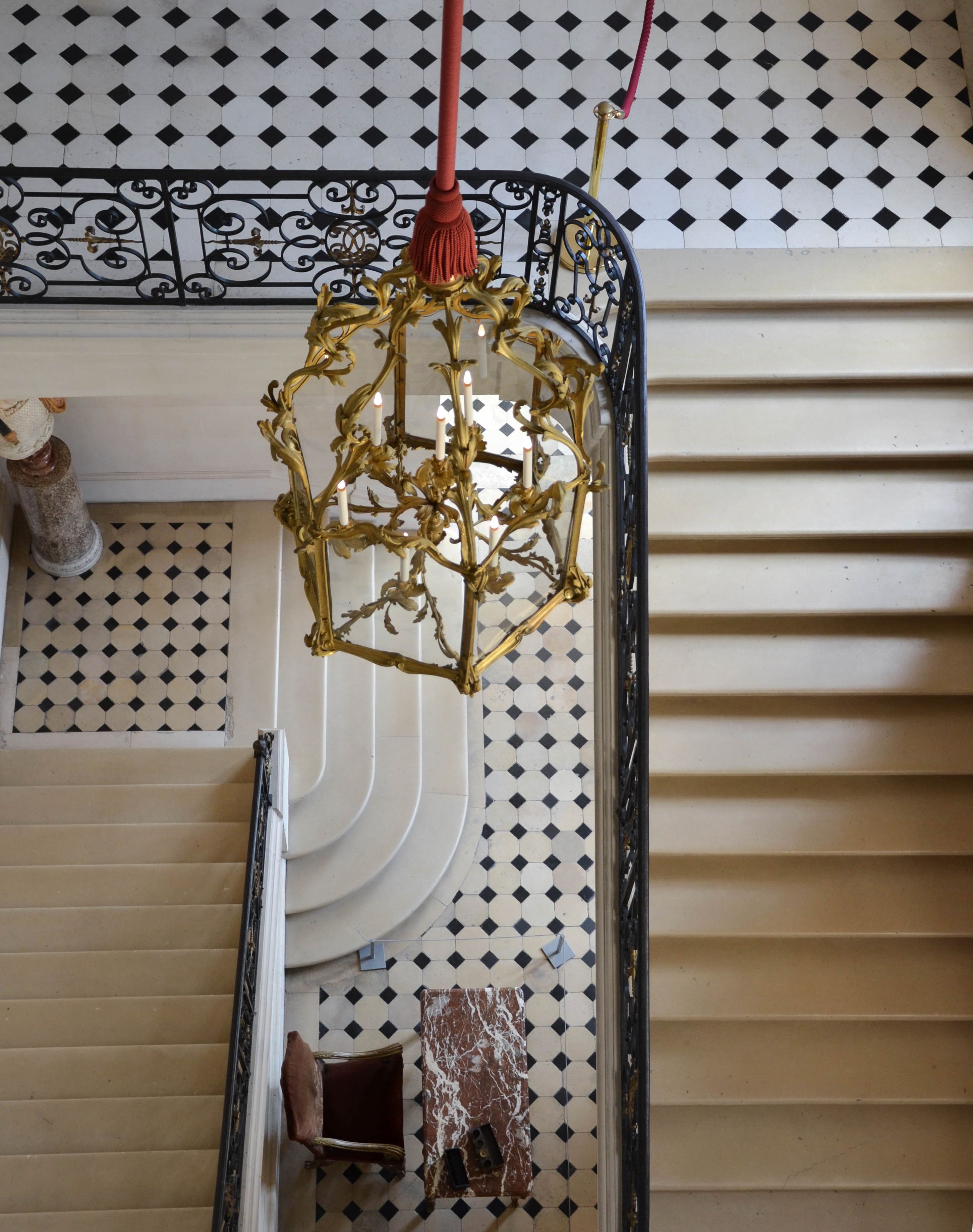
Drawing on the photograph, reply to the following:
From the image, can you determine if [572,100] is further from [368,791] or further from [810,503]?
[368,791]

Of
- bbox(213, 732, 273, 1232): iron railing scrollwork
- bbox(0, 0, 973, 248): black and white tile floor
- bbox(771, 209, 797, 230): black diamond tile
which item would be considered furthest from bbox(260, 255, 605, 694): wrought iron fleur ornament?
bbox(771, 209, 797, 230): black diamond tile

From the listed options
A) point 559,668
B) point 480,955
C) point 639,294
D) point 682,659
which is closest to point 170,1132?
point 480,955

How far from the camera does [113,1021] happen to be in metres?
5.57

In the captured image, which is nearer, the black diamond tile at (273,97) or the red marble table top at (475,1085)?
the red marble table top at (475,1085)

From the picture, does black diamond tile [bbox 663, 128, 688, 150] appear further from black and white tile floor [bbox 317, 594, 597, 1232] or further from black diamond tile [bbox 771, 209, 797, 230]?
black and white tile floor [bbox 317, 594, 597, 1232]

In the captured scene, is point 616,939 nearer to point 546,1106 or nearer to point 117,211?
point 546,1106

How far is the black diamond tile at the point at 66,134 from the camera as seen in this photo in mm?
5820

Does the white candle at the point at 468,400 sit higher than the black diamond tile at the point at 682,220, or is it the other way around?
the black diamond tile at the point at 682,220

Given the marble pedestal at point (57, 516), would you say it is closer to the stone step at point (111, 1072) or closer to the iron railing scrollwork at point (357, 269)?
the iron railing scrollwork at point (357, 269)

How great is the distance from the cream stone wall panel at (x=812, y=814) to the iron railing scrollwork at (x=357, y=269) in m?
0.31

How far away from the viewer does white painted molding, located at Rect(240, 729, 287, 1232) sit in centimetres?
541

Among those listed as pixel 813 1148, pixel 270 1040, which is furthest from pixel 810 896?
pixel 270 1040

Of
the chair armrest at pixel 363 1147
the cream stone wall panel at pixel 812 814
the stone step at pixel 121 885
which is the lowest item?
the chair armrest at pixel 363 1147

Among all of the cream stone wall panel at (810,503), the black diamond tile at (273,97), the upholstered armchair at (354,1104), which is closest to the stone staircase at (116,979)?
the upholstered armchair at (354,1104)
